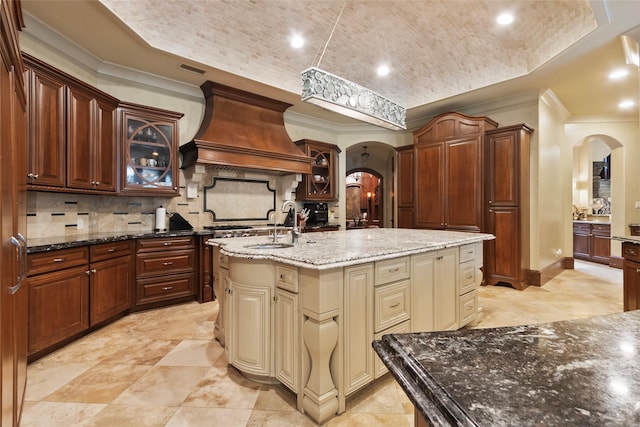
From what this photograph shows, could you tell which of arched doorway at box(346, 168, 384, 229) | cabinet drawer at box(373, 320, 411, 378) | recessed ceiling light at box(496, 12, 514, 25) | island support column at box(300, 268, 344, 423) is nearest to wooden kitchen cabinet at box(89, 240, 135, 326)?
island support column at box(300, 268, 344, 423)

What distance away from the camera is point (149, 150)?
3533mm

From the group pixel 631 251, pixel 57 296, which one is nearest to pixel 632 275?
pixel 631 251

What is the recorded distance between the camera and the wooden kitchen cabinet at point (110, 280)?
2.72 metres

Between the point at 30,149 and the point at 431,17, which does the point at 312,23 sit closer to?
the point at 431,17

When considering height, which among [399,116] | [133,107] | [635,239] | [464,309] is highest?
[133,107]

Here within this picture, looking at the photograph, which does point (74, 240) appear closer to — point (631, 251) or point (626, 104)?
A: point (631, 251)

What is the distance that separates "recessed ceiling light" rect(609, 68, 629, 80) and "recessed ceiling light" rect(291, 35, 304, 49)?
393 centimetres

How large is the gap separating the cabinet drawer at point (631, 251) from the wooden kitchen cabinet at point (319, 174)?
3.77 metres

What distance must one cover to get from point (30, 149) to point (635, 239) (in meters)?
5.11

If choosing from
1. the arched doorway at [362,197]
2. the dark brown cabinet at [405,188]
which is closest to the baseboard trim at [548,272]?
the dark brown cabinet at [405,188]

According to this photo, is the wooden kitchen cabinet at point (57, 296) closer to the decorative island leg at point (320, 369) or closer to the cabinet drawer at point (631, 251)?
the decorative island leg at point (320, 369)

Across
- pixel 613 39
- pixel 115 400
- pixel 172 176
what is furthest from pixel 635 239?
pixel 172 176

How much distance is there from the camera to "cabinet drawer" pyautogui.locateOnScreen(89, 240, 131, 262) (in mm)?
2715

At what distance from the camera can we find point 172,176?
365 centimetres
